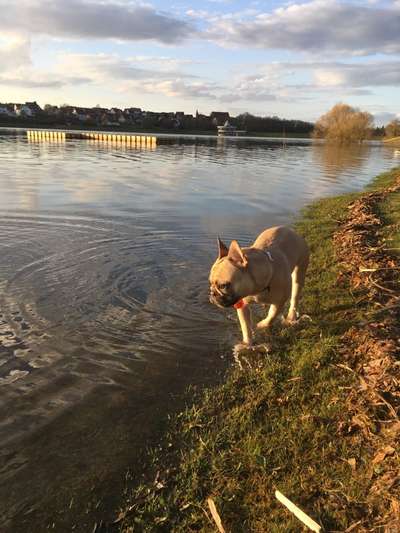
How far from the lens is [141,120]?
18462cm

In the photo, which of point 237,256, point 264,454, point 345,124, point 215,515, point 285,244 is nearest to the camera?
point 215,515

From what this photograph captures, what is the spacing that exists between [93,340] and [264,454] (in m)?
3.53

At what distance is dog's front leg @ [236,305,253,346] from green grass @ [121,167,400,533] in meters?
0.30

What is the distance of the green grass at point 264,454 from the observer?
3463 millimetres

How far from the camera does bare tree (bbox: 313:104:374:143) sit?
113250 mm

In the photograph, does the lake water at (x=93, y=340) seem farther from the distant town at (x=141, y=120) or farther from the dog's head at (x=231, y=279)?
the distant town at (x=141, y=120)

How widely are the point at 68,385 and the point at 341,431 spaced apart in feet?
10.5

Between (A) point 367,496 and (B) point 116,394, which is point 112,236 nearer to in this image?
(B) point 116,394

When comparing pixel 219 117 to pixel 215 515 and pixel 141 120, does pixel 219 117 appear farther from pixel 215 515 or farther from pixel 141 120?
pixel 215 515

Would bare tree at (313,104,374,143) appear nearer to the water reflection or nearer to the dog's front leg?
the water reflection

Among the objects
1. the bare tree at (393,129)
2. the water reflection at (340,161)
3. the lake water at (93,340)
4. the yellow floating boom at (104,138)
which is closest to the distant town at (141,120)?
the bare tree at (393,129)

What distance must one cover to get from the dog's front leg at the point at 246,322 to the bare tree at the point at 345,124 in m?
117

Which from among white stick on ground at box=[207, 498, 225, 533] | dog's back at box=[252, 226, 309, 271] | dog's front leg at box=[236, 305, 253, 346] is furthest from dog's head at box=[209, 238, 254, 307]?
white stick on ground at box=[207, 498, 225, 533]

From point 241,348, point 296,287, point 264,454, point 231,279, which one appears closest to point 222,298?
point 231,279
